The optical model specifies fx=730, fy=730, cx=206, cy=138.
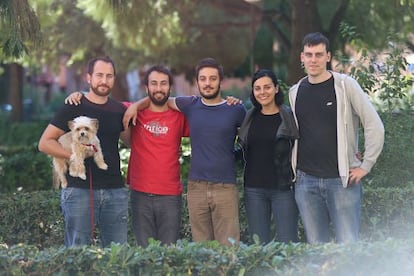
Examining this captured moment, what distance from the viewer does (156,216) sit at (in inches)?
222

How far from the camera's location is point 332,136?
506 cm

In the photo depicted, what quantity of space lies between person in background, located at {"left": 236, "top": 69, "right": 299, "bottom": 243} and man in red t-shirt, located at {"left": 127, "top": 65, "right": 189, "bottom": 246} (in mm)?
538

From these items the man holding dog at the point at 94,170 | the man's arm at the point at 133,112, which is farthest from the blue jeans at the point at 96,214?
the man's arm at the point at 133,112

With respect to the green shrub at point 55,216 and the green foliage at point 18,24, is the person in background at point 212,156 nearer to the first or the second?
the green shrub at point 55,216

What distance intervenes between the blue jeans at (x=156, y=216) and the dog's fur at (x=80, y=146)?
483 millimetres

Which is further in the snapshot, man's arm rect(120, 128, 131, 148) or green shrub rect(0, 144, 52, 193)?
green shrub rect(0, 144, 52, 193)

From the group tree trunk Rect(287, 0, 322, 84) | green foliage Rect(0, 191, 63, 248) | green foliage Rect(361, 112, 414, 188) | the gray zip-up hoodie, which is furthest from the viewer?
tree trunk Rect(287, 0, 322, 84)

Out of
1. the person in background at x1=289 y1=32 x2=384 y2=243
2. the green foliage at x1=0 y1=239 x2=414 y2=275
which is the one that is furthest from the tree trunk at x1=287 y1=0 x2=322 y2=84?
the green foliage at x1=0 y1=239 x2=414 y2=275

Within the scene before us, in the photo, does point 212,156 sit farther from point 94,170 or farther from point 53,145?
point 53,145

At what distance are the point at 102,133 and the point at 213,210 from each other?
101 centimetres

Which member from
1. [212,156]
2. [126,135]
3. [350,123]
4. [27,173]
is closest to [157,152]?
[126,135]

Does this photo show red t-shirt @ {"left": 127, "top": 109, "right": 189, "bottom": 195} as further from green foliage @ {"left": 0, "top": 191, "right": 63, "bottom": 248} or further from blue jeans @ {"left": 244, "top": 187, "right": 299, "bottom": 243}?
green foliage @ {"left": 0, "top": 191, "right": 63, "bottom": 248}

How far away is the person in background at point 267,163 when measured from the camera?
17.5 feet

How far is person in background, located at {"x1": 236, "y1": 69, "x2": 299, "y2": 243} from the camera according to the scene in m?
5.33
